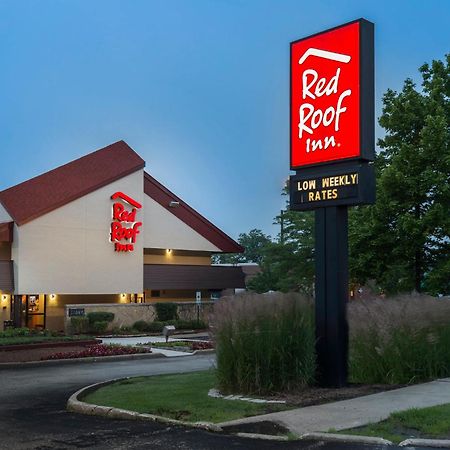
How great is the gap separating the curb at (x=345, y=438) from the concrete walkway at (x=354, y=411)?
0.77 feet

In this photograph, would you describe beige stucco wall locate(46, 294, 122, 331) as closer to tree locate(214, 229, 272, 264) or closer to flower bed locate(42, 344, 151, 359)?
flower bed locate(42, 344, 151, 359)

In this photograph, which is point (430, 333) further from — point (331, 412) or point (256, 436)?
point (256, 436)

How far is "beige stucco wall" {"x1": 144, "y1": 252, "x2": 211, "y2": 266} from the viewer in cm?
4556

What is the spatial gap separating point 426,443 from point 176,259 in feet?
130

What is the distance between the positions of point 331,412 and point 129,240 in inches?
1287

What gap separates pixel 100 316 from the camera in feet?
122

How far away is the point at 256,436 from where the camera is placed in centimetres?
867

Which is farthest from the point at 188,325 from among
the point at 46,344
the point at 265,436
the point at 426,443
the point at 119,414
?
the point at 426,443

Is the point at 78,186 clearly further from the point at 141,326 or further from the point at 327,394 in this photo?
the point at 327,394

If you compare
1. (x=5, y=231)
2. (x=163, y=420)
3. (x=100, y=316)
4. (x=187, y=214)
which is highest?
(x=187, y=214)

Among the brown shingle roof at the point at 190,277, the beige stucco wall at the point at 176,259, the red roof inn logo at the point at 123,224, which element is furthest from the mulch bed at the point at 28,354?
the beige stucco wall at the point at 176,259

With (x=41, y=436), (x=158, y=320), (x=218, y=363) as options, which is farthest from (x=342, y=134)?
(x=158, y=320)

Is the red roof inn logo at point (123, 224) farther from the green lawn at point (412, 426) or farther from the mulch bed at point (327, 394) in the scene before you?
A: the green lawn at point (412, 426)

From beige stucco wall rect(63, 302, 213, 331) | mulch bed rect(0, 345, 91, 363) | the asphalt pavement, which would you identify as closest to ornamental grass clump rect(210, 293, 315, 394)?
the asphalt pavement
